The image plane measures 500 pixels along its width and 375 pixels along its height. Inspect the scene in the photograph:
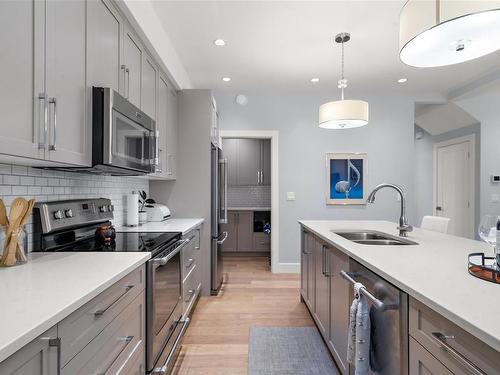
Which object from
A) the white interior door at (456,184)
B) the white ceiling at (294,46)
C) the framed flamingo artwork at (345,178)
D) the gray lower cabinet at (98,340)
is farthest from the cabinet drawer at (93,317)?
the white interior door at (456,184)

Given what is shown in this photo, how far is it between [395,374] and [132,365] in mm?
1105

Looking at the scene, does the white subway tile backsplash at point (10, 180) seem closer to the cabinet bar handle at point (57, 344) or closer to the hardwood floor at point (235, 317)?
the cabinet bar handle at point (57, 344)

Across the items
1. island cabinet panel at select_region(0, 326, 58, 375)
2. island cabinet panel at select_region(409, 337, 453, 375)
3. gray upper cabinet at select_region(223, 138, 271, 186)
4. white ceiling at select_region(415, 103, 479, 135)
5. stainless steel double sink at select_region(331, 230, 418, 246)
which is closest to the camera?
island cabinet panel at select_region(0, 326, 58, 375)

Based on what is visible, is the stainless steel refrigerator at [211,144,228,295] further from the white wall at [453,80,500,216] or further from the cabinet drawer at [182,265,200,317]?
the white wall at [453,80,500,216]

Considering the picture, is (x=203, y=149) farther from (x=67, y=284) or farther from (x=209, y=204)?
(x=67, y=284)

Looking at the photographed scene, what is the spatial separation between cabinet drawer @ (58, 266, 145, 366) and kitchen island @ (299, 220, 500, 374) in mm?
1052

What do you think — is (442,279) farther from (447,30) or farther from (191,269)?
(191,269)

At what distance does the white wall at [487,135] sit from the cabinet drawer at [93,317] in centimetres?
491

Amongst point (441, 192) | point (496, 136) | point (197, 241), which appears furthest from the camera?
point (441, 192)

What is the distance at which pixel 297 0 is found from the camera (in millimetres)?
2191

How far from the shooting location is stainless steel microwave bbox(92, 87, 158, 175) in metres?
1.54

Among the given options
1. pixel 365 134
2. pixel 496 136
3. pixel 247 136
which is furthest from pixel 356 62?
pixel 496 136

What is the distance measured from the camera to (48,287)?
3.00 feet

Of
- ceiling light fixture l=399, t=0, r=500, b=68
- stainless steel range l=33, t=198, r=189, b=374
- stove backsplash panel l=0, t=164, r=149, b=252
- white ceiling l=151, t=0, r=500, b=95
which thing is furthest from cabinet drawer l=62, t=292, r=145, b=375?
white ceiling l=151, t=0, r=500, b=95
